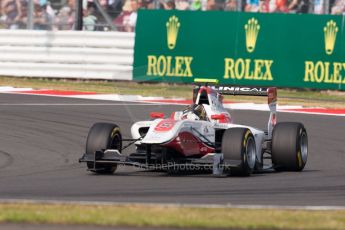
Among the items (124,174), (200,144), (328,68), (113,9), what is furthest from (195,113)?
(113,9)

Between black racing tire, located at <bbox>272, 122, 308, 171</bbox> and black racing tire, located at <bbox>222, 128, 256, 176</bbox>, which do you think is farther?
black racing tire, located at <bbox>272, 122, 308, 171</bbox>

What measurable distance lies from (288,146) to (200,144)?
1122 millimetres

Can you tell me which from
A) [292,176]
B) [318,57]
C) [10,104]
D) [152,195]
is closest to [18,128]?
[10,104]

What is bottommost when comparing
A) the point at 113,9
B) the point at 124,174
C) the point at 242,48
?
the point at 124,174

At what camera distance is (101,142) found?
A: 12.5 m

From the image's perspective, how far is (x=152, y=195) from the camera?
33.9 feet

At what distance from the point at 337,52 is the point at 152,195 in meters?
14.0

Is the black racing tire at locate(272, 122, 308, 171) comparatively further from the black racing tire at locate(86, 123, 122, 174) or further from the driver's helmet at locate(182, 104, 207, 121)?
the black racing tire at locate(86, 123, 122, 174)

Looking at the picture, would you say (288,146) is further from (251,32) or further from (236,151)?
(251,32)

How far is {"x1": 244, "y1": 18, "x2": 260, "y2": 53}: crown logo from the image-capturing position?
24.4 m

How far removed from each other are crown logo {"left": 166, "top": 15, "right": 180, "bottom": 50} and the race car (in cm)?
1165

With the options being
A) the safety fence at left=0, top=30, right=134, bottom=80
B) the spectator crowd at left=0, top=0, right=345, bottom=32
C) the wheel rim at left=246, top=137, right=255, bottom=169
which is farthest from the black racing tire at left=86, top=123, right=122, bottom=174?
the spectator crowd at left=0, top=0, right=345, bottom=32

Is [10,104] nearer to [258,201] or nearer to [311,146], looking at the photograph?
[311,146]

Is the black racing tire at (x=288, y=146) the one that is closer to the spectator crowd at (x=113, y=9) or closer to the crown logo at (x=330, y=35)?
the crown logo at (x=330, y=35)
